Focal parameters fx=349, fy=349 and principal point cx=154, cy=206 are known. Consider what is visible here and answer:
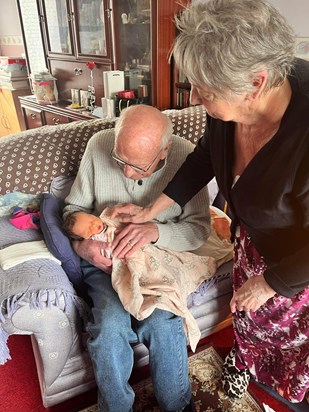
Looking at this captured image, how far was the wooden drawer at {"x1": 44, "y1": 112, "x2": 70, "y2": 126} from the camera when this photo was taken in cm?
343

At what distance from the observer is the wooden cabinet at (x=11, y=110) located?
14.6ft

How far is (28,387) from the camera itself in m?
1.50

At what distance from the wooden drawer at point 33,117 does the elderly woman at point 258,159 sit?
2917 millimetres

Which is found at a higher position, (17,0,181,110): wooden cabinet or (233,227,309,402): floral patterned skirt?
(17,0,181,110): wooden cabinet

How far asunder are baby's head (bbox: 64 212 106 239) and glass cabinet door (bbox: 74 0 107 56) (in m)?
2.12

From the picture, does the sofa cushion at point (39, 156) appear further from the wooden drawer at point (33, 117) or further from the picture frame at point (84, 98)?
the wooden drawer at point (33, 117)

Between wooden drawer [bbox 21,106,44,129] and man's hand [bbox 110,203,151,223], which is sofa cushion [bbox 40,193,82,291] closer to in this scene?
man's hand [bbox 110,203,151,223]

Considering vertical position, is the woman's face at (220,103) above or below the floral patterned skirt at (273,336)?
above

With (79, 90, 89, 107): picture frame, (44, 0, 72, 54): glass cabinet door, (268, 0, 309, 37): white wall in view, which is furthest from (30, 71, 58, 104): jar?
(268, 0, 309, 37): white wall

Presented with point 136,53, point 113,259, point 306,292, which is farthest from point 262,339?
point 136,53

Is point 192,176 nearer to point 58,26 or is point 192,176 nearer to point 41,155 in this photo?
point 41,155

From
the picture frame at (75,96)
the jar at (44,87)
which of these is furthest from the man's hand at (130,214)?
the jar at (44,87)

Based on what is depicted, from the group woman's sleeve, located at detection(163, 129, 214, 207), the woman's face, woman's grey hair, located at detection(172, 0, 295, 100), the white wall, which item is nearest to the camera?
woman's grey hair, located at detection(172, 0, 295, 100)

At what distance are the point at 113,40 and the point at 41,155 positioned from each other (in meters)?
1.66
